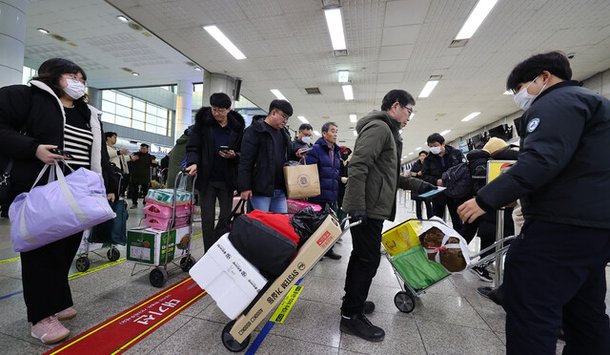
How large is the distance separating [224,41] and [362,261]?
6311 mm

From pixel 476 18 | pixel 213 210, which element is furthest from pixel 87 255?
pixel 476 18

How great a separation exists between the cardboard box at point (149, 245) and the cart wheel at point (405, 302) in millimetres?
2032

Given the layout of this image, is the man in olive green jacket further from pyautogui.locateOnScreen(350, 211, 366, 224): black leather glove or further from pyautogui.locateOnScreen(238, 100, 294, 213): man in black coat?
pyautogui.locateOnScreen(238, 100, 294, 213): man in black coat

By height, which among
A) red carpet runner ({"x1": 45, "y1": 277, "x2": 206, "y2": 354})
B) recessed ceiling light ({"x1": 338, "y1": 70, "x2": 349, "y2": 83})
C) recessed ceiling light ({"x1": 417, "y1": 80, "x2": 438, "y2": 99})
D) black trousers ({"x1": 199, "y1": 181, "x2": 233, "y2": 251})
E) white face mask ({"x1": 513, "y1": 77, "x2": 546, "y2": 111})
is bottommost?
red carpet runner ({"x1": 45, "y1": 277, "x2": 206, "y2": 354})

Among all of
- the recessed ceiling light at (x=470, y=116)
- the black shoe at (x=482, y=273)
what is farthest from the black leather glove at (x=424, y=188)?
the recessed ceiling light at (x=470, y=116)

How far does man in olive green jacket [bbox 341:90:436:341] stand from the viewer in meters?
1.80

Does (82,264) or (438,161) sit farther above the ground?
(438,161)

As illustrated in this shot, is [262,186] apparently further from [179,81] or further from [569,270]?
[179,81]

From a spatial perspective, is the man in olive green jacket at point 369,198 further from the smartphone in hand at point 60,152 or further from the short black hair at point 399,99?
the smartphone in hand at point 60,152

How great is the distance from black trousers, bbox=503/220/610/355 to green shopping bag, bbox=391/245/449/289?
1.03 metres

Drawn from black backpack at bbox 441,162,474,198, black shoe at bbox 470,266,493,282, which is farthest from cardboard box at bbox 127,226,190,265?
black shoe at bbox 470,266,493,282

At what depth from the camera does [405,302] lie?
224cm

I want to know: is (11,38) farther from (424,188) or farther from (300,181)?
(424,188)

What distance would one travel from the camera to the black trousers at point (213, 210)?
8.76 feet
